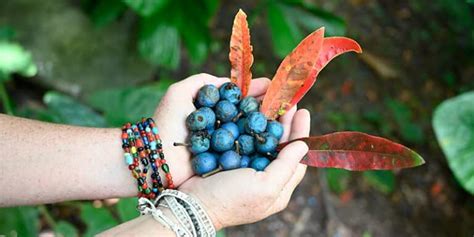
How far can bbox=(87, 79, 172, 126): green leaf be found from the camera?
5.27ft

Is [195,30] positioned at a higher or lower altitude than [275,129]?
higher

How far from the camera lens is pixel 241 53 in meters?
1.05

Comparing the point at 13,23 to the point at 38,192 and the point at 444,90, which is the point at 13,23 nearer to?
the point at 38,192

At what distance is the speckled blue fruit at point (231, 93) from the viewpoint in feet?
3.43

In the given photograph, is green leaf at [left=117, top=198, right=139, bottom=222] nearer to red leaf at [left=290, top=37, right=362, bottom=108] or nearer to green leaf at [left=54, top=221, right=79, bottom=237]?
green leaf at [left=54, top=221, right=79, bottom=237]

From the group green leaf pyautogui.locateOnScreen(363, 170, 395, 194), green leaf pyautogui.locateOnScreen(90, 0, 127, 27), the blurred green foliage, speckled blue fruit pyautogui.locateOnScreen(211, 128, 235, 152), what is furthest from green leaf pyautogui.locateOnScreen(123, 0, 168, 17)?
green leaf pyautogui.locateOnScreen(363, 170, 395, 194)

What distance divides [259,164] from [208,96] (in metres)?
0.16

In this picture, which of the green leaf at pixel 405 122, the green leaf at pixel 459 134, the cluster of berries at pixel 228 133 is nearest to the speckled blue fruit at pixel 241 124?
the cluster of berries at pixel 228 133

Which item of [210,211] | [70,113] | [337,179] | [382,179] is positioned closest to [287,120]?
[210,211]

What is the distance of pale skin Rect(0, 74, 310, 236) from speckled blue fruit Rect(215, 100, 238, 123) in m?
0.07

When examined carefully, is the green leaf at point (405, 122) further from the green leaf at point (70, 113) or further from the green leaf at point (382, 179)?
the green leaf at point (70, 113)

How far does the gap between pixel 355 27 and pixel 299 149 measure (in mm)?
1839

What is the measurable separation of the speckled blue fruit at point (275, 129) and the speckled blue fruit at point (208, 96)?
0.11m

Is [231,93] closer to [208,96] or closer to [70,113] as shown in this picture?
[208,96]
